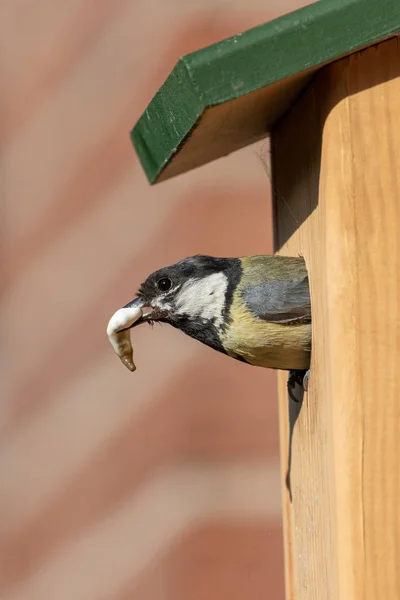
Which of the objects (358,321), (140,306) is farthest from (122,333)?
(358,321)

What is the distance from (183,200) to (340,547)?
116cm

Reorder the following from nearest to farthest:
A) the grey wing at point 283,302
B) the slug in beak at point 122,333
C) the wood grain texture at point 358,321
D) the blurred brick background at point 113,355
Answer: the wood grain texture at point 358,321 → the grey wing at point 283,302 → the slug in beak at point 122,333 → the blurred brick background at point 113,355

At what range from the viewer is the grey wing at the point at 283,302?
1462mm

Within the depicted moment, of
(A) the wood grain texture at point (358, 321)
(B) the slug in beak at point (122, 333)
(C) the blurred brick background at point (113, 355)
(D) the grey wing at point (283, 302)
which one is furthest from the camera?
(C) the blurred brick background at point (113, 355)

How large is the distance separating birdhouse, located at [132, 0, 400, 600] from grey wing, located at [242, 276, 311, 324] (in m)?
0.15

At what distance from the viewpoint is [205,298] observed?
1.67 metres

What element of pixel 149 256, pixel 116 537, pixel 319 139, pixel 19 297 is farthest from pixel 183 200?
pixel 319 139

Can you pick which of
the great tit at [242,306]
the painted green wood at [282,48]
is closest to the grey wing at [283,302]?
the great tit at [242,306]

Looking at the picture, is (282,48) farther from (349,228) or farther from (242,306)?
(242,306)

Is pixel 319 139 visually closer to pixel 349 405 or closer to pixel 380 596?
pixel 349 405

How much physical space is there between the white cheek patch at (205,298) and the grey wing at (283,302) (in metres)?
0.09

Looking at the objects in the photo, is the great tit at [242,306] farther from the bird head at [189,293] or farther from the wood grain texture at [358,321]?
the wood grain texture at [358,321]

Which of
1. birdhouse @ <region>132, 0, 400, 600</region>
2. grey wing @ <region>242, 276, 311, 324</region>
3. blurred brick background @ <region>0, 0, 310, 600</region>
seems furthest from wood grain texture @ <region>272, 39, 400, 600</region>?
blurred brick background @ <region>0, 0, 310, 600</region>

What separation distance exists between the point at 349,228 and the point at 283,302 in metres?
0.29
